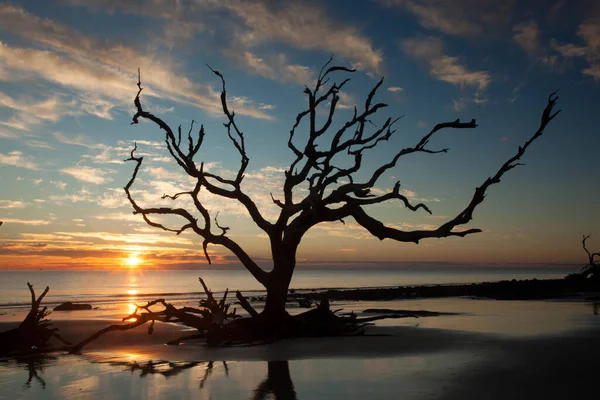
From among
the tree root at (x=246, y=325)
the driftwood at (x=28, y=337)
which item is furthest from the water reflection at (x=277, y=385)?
the driftwood at (x=28, y=337)

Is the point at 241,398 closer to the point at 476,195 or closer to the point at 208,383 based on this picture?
the point at 208,383

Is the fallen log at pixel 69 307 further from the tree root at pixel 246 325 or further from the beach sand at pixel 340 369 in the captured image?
the tree root at pixel 246 325

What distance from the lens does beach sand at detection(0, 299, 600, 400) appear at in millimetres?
7254

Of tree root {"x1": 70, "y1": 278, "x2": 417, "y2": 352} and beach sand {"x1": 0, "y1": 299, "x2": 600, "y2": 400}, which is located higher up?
tree root {"x1": 70, "y1": 278, "x2": 417, "y2": 352}

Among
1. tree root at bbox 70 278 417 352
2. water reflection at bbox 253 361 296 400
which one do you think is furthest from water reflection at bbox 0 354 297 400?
tree root at bbox 70 278 417 352

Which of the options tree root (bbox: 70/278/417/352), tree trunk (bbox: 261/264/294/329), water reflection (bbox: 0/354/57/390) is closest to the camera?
water reflection (bbox: 0/354/57/390)

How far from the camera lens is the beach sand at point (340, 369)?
7.25 m

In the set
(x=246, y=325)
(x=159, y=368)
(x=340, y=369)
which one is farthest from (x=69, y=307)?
(x=340, y=369)

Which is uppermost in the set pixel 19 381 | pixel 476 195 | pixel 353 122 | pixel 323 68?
pixel 323 68

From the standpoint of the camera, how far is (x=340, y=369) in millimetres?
8891

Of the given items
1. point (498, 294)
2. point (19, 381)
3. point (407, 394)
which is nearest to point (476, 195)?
point (407, 394)

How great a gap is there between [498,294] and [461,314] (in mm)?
13716

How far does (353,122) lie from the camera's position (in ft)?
50.5

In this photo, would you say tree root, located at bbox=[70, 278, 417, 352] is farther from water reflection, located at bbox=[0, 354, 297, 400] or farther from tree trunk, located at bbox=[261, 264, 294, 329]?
water reflection, located at bbox=[0, 354, 297, 400]
